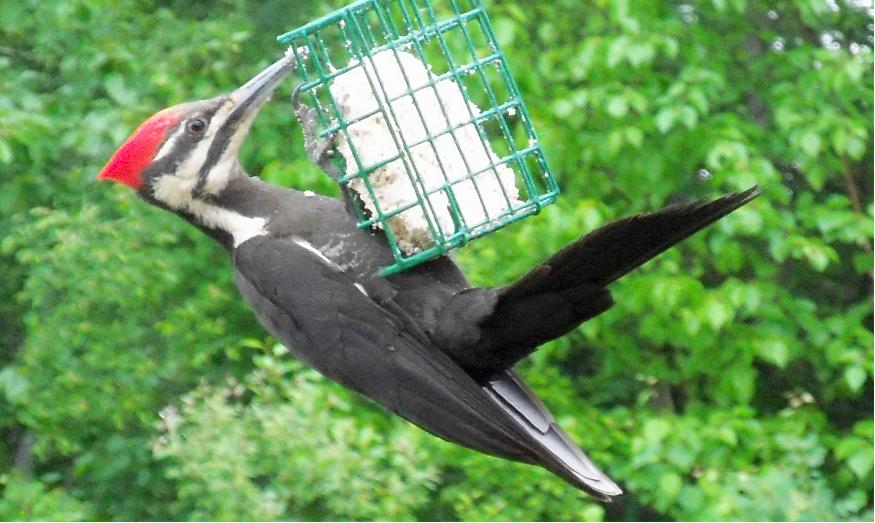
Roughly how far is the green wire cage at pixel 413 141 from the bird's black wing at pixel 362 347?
5.8 inches

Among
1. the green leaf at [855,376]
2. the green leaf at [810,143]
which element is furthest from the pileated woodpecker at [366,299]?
the green leaf at [855,376]

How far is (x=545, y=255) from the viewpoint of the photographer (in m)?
5.35

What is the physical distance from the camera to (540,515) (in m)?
5.24

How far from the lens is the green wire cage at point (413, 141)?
3068mm

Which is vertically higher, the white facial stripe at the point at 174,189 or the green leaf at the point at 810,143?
the white facial stripe at the point at 174,189

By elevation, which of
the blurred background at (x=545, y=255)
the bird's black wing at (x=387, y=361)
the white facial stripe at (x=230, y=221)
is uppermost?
the white facial stripe at (x=230, y=221)

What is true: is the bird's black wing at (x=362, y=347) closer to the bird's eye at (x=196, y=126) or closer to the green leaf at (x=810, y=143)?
the bird's eye at (x=196, y=126)

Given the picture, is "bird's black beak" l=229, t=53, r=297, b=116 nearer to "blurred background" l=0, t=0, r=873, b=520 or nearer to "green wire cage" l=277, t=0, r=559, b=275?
"green wire cage" l=277, t=0, r=559, b=275

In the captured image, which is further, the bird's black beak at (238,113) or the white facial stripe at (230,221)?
the white facial stripe at (230,221)

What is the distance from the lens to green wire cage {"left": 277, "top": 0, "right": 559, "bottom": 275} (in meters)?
3.07

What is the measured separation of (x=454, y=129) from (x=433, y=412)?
618 mm

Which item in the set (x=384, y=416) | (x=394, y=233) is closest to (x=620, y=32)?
(x=384, y=416)

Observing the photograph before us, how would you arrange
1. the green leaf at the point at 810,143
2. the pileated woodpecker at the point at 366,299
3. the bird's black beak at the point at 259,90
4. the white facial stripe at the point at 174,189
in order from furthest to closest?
the green leaf at the point at 810,143
the white facial stripe at the point at 174,189
the bird's black beak at the point at 259,90
the pileated woodpecker at the point at 366,299

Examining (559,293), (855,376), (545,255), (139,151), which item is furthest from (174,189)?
(855,376)
